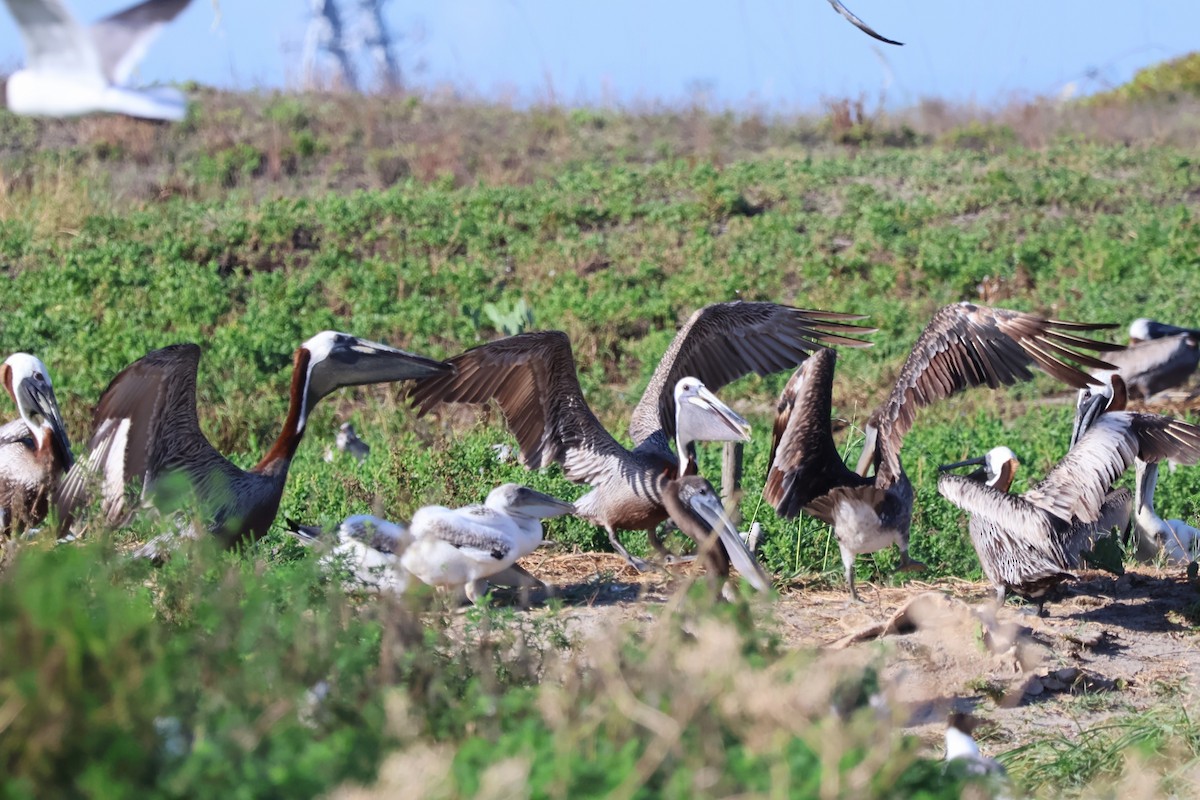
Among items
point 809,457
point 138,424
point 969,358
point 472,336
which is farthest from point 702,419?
point 472,336

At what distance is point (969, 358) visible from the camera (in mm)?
6633

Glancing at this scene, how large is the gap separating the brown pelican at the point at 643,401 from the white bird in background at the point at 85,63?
3.31m

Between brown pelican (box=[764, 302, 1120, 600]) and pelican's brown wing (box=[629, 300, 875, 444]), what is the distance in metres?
0.85

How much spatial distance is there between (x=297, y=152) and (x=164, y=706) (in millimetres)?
15740

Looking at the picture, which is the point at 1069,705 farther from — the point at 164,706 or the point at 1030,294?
the point at 1030,294

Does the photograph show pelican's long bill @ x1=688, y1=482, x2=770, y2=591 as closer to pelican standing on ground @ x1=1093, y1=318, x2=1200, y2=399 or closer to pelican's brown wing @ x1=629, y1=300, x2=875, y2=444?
pelican's brown wing @ x1=629, y1=300, x2=875, y2=444

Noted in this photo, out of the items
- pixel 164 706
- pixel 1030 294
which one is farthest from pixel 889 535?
pixel 1030 294

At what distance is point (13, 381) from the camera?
667 cm

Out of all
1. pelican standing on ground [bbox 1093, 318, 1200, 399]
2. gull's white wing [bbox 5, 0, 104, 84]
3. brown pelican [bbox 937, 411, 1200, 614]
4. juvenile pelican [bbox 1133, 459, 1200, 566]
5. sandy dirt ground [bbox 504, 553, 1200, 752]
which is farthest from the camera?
pelican standing on ground [bbox 1093, 318, 1200, 399]

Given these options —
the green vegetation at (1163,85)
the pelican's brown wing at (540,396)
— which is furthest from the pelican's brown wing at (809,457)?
the green vegetation at (1163,85)

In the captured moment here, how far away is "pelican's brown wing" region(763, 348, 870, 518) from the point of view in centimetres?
642

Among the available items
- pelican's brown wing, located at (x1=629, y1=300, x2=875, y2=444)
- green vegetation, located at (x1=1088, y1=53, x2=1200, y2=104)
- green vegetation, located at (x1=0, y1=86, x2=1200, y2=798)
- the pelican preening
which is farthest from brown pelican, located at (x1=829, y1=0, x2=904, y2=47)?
green vegetation, located at (x1=1088, y1=53, x2=1200, y2=104)

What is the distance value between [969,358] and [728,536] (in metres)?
1.77

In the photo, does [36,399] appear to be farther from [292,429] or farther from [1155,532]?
[1155,532]
